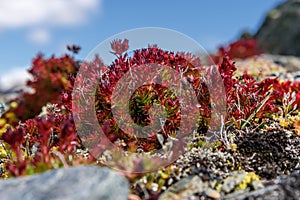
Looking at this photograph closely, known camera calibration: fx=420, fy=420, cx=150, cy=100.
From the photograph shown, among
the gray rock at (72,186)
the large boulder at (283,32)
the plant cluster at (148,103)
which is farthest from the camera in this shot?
the large boulder at (283,32)

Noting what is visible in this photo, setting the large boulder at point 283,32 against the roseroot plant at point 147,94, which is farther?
the large boulder at point 283,32

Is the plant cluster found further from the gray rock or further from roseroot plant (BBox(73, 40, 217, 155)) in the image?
the gray rock

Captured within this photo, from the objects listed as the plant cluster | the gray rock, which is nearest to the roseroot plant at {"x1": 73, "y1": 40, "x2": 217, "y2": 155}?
the plant cluster

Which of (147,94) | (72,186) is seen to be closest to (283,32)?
(147,94)

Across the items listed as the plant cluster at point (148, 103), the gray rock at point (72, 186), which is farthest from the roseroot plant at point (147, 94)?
the gray rock at point (72, 186)

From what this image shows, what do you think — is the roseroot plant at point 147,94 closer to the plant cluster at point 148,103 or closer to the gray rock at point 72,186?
the plant cluster at point 148,103
